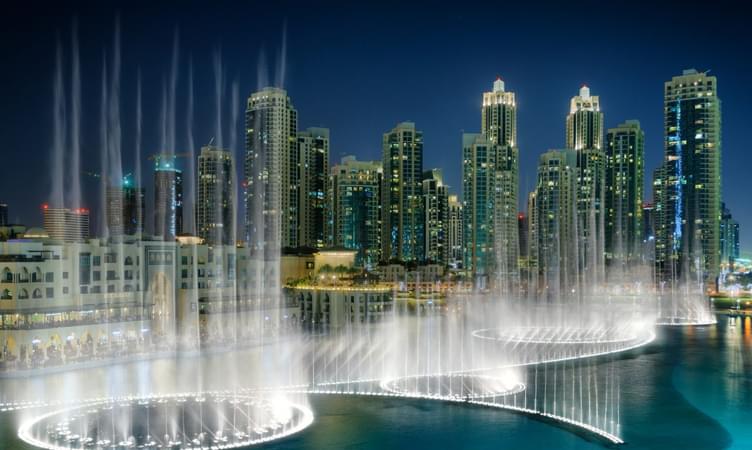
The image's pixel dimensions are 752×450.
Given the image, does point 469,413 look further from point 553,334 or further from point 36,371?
point 553,334

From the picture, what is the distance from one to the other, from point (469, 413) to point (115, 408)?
30.2 ft

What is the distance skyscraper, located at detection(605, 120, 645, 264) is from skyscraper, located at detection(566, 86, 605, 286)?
2.77 meters

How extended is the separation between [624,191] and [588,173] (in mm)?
7605

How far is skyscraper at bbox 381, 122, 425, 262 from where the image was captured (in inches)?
3504

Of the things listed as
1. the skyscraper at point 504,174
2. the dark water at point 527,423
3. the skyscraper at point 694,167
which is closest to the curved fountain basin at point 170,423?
the dark water at point 527,423

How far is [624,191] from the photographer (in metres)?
102

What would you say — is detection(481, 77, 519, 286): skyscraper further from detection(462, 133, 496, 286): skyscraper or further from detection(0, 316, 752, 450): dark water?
detection(0, 316, 752, 450): dark water

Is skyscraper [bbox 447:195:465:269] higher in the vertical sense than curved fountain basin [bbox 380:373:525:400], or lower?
higher

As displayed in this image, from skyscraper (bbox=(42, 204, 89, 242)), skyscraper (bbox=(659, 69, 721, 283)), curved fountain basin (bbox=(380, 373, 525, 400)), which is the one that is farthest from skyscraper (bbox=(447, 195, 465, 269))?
curved fountain basin (bbox=(380, 373, 525, 400))

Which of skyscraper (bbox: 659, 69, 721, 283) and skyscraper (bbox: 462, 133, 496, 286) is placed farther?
skyscraper (bbox: 659, 69, 721, 283)

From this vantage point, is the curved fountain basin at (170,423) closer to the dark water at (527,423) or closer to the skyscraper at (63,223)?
the dark water at (527,423)

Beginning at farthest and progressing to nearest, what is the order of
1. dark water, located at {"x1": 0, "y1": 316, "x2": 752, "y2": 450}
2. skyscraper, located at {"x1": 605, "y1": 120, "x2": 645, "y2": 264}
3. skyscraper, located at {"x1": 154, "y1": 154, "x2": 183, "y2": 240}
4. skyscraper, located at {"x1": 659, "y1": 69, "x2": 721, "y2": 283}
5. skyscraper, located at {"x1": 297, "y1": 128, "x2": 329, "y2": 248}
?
skyscraper, located at {"x1": 605, "y1": 120, "x2": 645, "y2": 264} < skyscraper, located at {"x1": 659, "y1": 69, "x2": 721, "y2": 283} < skyscraper, located at {"x1": 297, "y1": 128, "x2": 329, "y2": 248} < skyscraper, located at {"x1": 154, "y1": 154, "x2": 183, "y2": 240} < dark water, located at {"x1": 0, "y1": 316, "x2": 752, "y2": 450}

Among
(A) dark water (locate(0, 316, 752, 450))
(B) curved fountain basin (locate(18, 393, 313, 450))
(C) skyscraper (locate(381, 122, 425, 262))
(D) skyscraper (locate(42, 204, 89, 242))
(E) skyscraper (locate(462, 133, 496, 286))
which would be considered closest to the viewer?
(B) curved fountain basin (locate(18, 393, 313, 450))

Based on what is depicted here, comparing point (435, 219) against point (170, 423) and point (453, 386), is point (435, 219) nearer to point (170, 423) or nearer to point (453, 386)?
point (453, 386)
